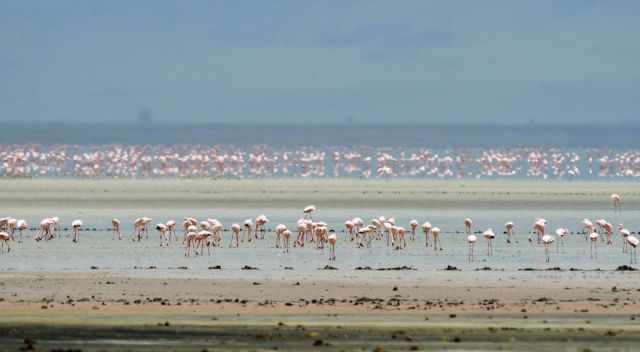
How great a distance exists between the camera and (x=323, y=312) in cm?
1941

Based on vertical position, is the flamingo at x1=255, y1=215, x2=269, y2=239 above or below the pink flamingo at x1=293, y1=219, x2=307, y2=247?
above

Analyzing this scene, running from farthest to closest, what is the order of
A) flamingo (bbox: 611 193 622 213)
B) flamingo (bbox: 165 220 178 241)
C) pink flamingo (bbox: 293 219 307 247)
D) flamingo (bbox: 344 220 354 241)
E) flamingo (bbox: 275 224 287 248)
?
1. flamingo (bbox: 611 193 622 213)
2. flamingo (bbox: 344 220 354 241)
3. flamingo (bbox: 165 220 178 241)
4. pink flamingo (bbox: 293 219 307 247)
5. flamingo (bbox: 275 224 287 248)

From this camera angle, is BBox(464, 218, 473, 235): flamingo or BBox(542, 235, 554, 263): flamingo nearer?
BBox(542, 235, 554, 263): flamingo

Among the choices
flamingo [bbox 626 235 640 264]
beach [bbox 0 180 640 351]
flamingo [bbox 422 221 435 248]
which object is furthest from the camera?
flamingo [bbox 422 221 435 248]

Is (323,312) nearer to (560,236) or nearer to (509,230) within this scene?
(560,236)

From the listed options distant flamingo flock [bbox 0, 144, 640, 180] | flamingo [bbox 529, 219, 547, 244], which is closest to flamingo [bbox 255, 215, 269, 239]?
flamingo [bbox 529, 219, 547, 244]

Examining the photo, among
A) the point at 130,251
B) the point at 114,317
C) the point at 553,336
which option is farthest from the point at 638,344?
the point at 130,251

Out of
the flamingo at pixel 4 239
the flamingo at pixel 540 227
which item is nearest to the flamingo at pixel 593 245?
the flamingo at pixel 540 227

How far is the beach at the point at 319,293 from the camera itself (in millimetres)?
16766

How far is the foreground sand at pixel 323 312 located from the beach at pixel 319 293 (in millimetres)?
22

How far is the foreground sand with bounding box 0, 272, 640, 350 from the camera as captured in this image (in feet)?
54.4

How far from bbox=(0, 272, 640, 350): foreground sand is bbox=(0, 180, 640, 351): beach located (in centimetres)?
2

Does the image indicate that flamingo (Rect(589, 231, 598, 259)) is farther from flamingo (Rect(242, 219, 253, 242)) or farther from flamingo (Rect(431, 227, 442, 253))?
flamingo (Rect(242, 219, 253, 242))

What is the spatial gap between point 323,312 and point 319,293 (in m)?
2.34
